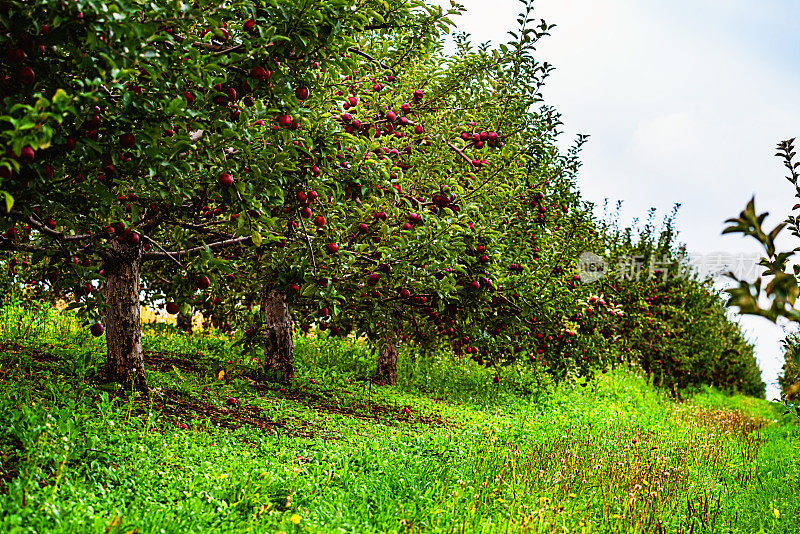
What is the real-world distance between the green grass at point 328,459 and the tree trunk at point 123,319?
27cm

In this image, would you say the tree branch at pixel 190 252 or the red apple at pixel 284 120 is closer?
the red apple at pixel 284 120

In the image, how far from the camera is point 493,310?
8.70 metres

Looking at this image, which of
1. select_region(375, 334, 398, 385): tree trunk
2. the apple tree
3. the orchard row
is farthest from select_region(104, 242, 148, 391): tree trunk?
select_region(375, 334, 398, 385): tree trunk

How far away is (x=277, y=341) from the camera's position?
30.0 feet

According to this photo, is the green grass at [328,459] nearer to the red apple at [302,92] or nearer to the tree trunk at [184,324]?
the tree trunk at [184,324]

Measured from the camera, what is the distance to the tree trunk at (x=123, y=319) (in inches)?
258

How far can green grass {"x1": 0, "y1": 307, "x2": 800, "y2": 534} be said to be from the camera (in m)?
4.11

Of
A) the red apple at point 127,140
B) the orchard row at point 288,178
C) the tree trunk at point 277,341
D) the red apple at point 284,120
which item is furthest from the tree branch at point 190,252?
the tree trunk at point 277,341

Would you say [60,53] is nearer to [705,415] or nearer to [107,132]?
[107,132]

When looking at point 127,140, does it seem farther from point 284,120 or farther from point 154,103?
point 284,120

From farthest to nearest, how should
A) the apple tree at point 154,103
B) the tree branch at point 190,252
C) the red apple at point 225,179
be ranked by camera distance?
the tree branch at point 190,252
the red apple at point 225,179
the apple tree at point 154,103

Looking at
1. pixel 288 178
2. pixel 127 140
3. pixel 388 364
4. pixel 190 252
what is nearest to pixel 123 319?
pixel 190 252

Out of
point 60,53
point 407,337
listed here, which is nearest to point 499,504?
point 60,53

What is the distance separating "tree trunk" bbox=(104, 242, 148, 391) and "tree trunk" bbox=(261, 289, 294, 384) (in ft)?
8.09
